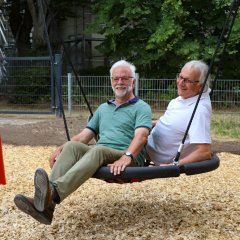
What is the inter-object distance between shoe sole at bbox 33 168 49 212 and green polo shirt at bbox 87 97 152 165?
2.29 feet

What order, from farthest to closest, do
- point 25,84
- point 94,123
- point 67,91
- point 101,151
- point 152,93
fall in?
point 25,84, point 67,91, point 152,93, point 94,123, point 101,151

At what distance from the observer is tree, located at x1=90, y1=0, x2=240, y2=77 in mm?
13391

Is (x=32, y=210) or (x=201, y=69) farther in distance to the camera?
(x=201, y=69)

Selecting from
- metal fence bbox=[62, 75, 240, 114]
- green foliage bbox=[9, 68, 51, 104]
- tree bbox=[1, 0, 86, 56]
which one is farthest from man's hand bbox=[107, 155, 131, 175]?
tree bbox=[1, 0, 86, 56]

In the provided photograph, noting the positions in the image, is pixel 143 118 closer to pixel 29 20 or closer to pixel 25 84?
pixel 25 84

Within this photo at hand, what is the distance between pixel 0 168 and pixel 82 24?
55.5 ft

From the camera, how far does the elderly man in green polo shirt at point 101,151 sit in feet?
10.3

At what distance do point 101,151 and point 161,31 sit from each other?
10319mm

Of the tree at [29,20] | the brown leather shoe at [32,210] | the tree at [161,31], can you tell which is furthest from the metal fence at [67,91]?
the brown leather shoe at [32,210]

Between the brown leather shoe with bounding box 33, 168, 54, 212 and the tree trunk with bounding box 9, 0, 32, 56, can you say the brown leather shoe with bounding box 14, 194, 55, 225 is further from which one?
the tree trunk with bounding box 9, 0, 32, 56

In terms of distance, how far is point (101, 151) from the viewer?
3.37m

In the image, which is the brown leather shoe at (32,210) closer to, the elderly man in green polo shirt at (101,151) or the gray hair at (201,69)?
the elderly man in green polo shirt at (101,151)

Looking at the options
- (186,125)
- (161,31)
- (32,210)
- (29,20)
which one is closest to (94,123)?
(186,125)

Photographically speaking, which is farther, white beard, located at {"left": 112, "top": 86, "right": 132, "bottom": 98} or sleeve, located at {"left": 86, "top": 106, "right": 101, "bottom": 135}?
sleeve, located at {"left": 86, "top": 106, "right": 101, "bottom": 135}
